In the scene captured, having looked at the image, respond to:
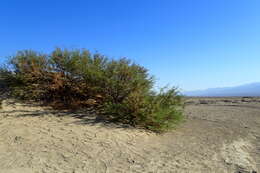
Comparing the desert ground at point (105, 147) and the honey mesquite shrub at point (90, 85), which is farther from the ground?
the honey mesquite shrub at point (90, 85)

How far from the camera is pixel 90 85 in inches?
355

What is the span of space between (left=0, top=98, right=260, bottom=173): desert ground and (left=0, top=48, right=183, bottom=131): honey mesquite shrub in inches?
31.9

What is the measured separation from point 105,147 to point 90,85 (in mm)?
4361

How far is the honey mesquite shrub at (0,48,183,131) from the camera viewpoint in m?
7.48

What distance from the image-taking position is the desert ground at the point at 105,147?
4.17 meters

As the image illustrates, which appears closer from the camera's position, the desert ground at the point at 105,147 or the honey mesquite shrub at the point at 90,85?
the desert ground at the point at 105,147

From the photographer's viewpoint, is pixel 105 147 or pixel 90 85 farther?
pixel 90 85

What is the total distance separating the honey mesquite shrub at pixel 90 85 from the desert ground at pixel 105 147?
31.9 inches

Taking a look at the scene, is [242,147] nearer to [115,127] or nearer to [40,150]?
[115,127]

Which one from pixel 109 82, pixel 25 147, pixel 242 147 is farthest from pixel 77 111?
pixel 242 147

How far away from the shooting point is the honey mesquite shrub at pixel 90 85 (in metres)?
7.48

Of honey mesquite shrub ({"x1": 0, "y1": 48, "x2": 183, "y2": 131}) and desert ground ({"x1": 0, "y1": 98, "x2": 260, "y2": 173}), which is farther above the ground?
honey mesquite shrub ({"x1": 0, "y1": 48, "x2": 183, "y2": 131})

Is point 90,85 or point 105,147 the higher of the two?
point 90,85

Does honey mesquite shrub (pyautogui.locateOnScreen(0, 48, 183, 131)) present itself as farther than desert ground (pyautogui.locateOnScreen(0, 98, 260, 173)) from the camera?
Yes
